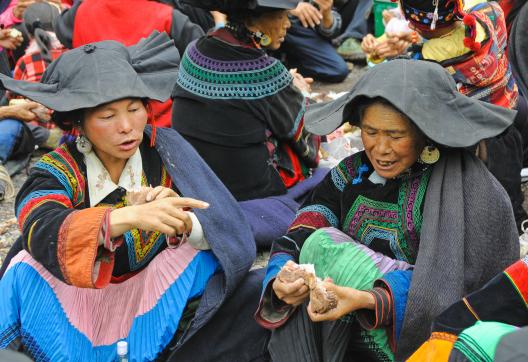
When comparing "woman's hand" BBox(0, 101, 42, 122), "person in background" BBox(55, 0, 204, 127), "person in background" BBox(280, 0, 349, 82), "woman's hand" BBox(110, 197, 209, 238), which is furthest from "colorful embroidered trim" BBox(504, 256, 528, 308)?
"person in background" BBox(280, 0, 349, 82)

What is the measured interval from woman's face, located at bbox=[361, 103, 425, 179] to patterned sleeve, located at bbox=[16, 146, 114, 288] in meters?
0.97

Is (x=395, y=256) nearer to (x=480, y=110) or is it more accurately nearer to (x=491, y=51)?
(x=480, y=110)

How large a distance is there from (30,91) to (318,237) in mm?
1203

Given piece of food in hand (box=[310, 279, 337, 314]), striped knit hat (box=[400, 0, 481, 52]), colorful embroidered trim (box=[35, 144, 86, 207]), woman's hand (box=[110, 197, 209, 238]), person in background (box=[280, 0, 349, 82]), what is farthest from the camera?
person in background (box=[280, 0, 349, 82])

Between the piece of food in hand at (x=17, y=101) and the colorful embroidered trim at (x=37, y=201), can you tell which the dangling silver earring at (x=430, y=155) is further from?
the piece of food in hand at (x=17, y=101)

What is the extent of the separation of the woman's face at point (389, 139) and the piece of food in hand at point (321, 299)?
0.54 metres

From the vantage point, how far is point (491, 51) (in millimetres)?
4230

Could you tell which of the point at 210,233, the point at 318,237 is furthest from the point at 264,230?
the point at 318,237

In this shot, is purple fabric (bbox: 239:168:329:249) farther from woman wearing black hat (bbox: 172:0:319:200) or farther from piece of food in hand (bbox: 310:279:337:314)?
piece of food in hand (bbox: 310:279:337:314)

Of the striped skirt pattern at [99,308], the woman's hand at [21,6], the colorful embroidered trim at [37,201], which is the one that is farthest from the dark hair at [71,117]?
the woman's hand at [21,6]

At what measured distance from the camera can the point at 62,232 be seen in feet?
10.1

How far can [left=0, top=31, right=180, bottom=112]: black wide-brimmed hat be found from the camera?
10.6ft

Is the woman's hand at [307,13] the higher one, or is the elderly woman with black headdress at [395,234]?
the elderly woman with black headdress at [395,234]

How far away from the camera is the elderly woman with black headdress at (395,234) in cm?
291
